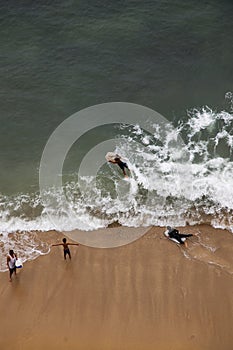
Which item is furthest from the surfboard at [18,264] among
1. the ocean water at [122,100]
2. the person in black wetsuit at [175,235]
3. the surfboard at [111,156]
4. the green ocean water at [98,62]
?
the surfboard at [111,156]

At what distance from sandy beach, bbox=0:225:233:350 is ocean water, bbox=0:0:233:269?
1.29 metres

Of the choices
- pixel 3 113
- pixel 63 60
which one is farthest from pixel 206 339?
pixel 63 60

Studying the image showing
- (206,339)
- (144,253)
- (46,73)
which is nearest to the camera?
(206,339)

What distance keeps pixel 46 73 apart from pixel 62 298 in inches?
453

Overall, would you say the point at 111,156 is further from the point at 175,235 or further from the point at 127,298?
the point at 127,298

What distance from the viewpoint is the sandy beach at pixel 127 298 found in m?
14.2

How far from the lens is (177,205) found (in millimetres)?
17875

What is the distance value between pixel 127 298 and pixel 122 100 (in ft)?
31.7

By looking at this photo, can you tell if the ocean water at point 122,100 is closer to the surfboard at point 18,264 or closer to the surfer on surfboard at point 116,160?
the surfer on surfboard at point 116,160

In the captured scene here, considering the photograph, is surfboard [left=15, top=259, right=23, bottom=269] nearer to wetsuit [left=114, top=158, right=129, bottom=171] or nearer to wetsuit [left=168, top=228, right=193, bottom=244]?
wetsuit [left=168, top=228, right=193, bottom=244]

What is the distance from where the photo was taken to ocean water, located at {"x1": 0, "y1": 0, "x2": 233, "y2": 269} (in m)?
17.8

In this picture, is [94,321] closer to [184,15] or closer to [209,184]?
[209,184]

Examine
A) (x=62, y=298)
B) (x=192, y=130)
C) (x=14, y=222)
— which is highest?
(x=192, y=130)

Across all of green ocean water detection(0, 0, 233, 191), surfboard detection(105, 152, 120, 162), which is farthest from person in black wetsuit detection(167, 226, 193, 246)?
green ocean water detection(0, 0, 233, 191)
